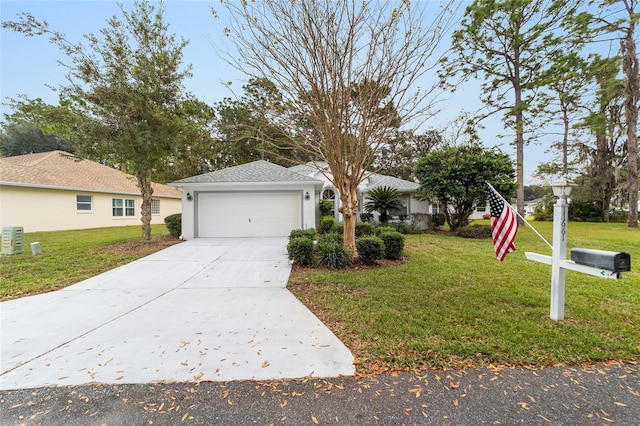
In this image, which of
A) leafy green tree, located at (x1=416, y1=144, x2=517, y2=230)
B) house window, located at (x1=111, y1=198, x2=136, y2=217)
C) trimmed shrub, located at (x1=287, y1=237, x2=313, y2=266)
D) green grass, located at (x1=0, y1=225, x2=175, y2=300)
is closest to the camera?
green grass, located at (x1=0, y1=225, x2=175, y2=300)

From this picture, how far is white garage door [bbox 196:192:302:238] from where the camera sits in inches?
452

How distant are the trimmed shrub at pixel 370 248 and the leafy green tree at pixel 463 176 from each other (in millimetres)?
6938

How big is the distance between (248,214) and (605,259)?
34.5 ft

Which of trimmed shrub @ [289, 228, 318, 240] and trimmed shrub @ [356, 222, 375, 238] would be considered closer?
trimmed shrub @ [289, 228, 318, 240]

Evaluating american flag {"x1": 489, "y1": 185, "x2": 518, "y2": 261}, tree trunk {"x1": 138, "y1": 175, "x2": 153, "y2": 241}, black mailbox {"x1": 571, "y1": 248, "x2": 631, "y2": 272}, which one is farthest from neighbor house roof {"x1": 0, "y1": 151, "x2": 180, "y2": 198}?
black mailbox {"x1": 571, "y1": 248, "x2": 631, "y2": 272}

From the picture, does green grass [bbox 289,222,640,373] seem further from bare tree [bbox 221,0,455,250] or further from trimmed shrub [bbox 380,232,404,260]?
bare tree [bbox 221,0,455,250]

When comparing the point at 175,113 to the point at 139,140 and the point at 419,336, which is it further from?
the point at 419,336

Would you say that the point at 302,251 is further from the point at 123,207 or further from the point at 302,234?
the point at 123,207

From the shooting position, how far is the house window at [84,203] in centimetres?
1597

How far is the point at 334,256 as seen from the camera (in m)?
6.66

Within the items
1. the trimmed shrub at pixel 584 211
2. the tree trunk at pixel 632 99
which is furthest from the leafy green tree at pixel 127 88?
the trimmed shrub at pixel 584 211

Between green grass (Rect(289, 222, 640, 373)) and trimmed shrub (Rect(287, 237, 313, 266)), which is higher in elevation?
trimmed shrub (Rect(287, 237, 313, 266))

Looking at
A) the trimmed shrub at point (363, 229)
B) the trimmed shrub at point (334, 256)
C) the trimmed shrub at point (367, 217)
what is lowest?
the trimmed shrub at point (334, 256)

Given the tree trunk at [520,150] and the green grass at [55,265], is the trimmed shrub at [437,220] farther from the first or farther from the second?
the green grass at [55,265]
